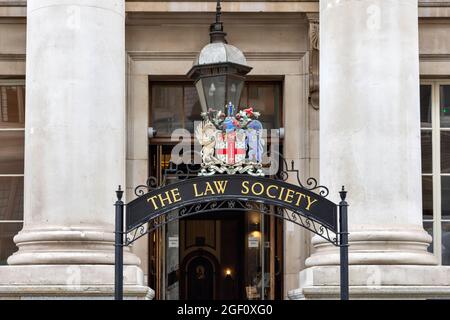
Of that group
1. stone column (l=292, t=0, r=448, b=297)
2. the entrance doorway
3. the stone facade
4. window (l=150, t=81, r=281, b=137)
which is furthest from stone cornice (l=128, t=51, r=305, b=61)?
stone column (l=292, t=0, r=448, b=297)

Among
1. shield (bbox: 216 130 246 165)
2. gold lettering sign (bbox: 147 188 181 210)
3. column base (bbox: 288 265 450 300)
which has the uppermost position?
shield (bbox: 216 130 246 165)

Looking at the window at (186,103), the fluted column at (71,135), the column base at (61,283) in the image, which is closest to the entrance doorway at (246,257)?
the window at (186,103)

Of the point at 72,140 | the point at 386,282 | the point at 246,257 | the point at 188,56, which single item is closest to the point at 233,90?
the point at 72,140

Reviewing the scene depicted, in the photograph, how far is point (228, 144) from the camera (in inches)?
598

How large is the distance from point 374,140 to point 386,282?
201 centimetres

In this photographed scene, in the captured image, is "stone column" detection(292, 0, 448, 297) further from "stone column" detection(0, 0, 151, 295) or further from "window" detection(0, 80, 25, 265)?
"window" detection(0, 80, 25, 265)

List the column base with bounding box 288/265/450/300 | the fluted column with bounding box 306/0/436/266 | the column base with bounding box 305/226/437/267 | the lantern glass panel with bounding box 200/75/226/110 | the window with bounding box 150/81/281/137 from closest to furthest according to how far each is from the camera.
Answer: the lantern glass panel with bounding box 200/75/226/110
the column base with bounding box 288/265/450/300
the column base with bounding box 305/226/437/267
the fluted column with bounding box 306/0/436/266
the window with bounding box 150/81/281/137

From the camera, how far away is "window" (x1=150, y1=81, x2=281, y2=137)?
68.5 ft

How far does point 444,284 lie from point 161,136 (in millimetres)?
6339

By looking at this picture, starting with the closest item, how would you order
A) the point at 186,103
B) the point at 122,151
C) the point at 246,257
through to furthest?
the point at 122,151
the point at 186,103
the point at 246,257

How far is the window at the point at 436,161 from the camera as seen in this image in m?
20.5

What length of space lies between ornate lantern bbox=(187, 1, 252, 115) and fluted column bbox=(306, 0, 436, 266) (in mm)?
2735

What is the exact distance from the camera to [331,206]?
14.0m

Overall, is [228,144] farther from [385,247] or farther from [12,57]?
[12,57]
